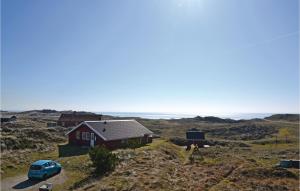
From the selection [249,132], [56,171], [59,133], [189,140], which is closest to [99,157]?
[56,171]

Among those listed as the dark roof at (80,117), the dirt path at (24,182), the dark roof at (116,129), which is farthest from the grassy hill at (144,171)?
the dark roof at (80,117)

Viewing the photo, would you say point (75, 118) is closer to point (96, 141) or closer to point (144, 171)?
point (96, 141)

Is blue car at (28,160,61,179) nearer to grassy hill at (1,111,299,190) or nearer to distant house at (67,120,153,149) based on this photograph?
grassy hill at (1,111,299,190)

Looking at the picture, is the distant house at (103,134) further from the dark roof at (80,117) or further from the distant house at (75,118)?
the distant house at (75,118)

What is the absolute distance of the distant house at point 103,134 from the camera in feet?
169

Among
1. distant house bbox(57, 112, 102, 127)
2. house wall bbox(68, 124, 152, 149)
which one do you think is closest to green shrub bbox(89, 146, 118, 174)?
house wall bbox(68, 124, 152, 149)

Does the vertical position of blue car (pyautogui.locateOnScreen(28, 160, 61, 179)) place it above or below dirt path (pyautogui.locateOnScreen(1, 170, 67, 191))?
above

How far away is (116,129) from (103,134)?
488cm

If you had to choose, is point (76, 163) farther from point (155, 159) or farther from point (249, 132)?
point (249, 132)

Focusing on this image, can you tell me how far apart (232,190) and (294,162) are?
2159cm

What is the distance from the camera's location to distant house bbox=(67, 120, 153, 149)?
51.5 metres

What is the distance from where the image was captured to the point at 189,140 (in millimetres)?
68562

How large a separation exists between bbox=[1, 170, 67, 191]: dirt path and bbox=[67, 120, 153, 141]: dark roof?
736 inches

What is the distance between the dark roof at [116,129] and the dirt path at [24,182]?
736 inches
